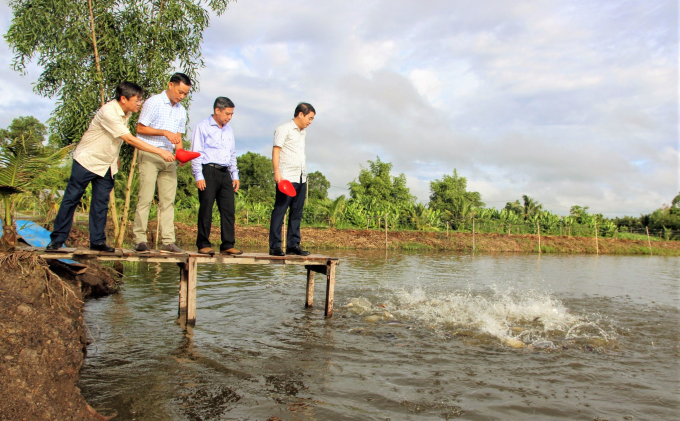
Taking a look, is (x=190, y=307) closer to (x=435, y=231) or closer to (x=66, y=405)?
(x=66, y=405)

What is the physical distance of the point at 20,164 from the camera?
5.25 meters

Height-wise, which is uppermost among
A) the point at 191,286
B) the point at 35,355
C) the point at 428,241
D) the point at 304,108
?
the point at 304,108

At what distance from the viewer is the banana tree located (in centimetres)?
510

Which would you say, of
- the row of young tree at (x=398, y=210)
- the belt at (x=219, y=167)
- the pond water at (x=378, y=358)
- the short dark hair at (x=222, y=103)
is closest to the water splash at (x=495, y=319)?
the pond water at (x=378, y=358)

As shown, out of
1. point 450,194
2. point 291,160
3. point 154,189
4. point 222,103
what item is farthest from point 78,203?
point 450,194

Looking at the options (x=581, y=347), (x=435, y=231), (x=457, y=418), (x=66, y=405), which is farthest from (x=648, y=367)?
(x=435, y=231)

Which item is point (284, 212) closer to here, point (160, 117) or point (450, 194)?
point (160, 117)

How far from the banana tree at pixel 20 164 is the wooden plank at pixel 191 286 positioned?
6.18ft

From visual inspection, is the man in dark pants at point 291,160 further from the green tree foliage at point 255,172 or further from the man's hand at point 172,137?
the green tree foliage at point 255,172

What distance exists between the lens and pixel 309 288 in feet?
24.0

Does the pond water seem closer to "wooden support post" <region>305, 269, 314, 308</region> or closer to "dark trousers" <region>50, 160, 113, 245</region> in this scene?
"wooden support post" <region>305, 269, 314, 308</region>

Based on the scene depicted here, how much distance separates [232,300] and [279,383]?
397cm

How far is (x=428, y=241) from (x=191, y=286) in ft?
71.9

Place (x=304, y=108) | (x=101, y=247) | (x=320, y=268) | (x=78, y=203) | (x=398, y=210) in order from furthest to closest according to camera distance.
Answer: (x=398, y=210) < (x=320, y=268) < (x=304, y=108) < (x=101, y=247) < (x=78, y=203)
